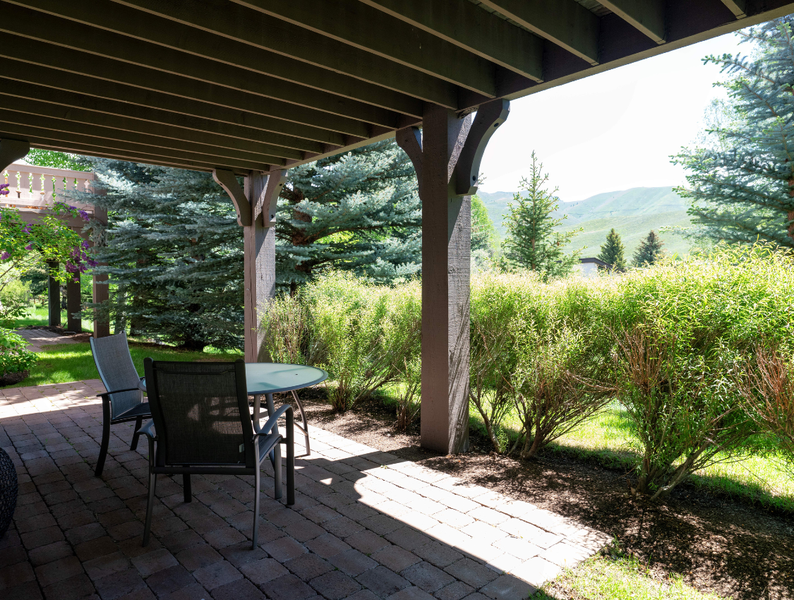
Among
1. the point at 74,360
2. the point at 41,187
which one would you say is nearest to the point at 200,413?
the point at 74,360

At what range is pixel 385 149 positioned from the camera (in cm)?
859

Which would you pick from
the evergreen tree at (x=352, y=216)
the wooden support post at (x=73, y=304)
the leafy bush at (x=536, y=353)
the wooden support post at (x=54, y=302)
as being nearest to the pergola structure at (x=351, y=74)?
the leafy bush at (x=536, y=353)

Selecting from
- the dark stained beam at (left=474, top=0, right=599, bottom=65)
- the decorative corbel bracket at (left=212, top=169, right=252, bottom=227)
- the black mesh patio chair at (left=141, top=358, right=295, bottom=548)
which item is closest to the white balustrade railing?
the decorative corbel bracket at (left=212, top=169, right=252, bottom=227)

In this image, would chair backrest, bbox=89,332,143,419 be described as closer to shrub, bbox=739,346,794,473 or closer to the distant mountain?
shrub, bbox=739,346,794,473

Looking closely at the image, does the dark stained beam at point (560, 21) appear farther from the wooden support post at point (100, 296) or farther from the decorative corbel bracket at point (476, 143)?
the wooden support post at point (100, 296)

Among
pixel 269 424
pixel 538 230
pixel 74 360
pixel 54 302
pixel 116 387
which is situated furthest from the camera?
pixel 54 302

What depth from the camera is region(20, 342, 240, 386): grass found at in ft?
23.5

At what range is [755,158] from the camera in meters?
7.80

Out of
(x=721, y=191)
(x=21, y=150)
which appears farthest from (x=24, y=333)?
(x=721, y=191)

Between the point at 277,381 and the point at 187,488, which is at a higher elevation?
the point at 277,381

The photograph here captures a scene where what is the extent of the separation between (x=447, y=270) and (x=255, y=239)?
3.52 metres

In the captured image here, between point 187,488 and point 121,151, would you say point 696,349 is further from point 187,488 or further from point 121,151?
point 121,151

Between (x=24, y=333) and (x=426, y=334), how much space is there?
14248 mm

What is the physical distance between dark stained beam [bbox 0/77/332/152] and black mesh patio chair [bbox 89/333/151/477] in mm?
1980
